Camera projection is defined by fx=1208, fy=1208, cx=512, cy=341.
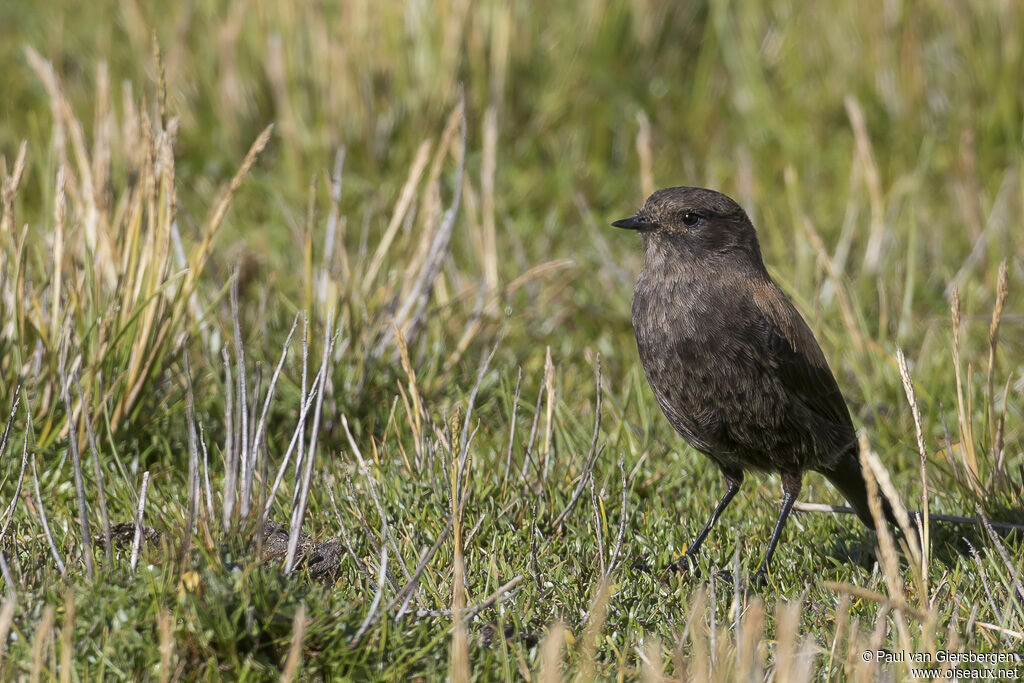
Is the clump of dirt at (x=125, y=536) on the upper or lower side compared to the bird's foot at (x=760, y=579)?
upper

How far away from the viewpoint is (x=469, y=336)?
4809 mm

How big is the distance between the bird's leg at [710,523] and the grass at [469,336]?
0.18ft

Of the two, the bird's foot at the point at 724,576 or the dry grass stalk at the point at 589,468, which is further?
the bird's foot at the point at 724,576

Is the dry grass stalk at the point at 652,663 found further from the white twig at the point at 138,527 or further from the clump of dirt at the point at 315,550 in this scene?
the white twig at the point at 138,527

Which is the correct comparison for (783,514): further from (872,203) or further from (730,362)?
(872,203)

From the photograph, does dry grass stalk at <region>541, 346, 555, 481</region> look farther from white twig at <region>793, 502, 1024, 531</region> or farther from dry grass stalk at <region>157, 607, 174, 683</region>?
dry grass stalk at <region>157, 607, 174, 683</region>

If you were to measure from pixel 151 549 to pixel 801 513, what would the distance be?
2.12 meters

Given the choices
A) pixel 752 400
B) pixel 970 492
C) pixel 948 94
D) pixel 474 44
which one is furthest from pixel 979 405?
pixel 474 44

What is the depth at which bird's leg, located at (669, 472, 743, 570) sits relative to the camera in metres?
3.60

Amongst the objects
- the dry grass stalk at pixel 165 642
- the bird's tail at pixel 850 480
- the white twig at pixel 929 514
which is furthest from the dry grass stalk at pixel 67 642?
the bird's tail at pixel 850 480

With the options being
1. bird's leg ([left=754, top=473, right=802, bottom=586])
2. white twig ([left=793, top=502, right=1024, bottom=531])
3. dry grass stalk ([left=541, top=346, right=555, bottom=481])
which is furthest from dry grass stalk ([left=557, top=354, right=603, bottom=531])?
white twig ([left=793, top=502, right=1024, bottom=531])

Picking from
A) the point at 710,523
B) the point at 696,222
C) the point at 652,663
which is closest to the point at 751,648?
the point at 652,663

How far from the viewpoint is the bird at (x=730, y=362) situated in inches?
147

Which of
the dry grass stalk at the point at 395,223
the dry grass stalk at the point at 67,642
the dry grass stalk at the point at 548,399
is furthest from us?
the dry grass stalk at the point at 395,223
